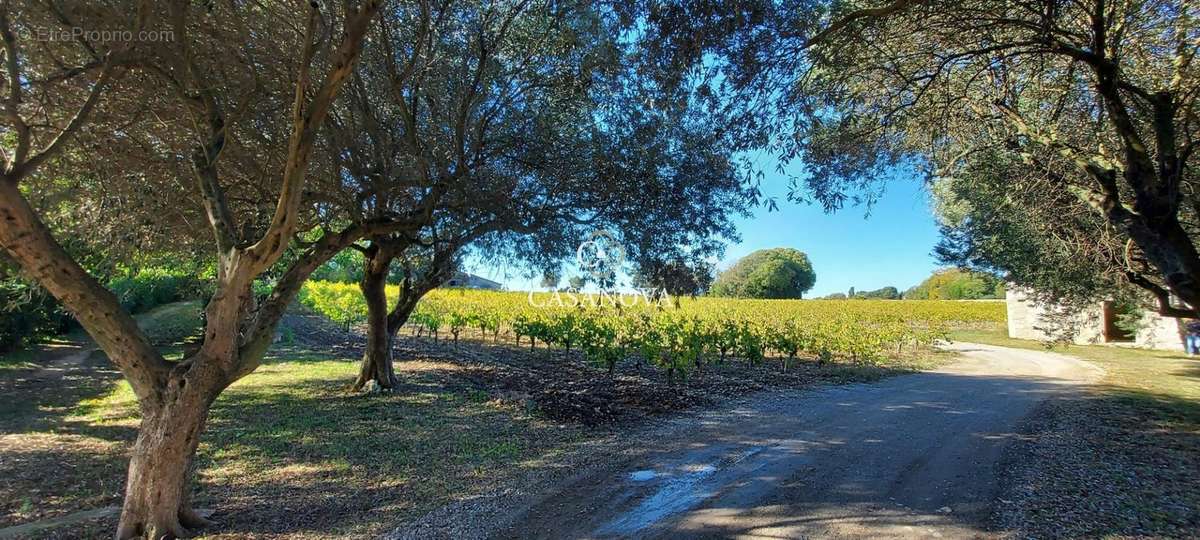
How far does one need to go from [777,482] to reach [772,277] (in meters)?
64.4

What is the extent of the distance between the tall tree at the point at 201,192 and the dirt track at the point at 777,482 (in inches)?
73.9

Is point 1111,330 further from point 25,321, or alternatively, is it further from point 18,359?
point 25,321

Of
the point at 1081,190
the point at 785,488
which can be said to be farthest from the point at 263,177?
the point at 1081,190

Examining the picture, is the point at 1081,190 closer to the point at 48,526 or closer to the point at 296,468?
the point at 296,468

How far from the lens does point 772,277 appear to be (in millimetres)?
66875

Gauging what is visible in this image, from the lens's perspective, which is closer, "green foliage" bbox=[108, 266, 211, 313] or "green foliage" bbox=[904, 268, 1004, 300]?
"green foliage" bbox=[108, 266, 211, 313]

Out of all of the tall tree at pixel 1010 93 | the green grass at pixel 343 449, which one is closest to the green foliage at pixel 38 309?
the green grass at pixel 343 449

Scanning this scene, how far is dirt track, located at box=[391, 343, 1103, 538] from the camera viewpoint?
4.44 m

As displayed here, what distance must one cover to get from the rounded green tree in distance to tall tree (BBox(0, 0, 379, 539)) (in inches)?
2382

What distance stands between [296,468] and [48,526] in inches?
80.3

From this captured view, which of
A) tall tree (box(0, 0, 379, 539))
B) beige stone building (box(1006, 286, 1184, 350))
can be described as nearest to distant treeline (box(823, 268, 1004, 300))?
beige stone building (box(1006, 286, 1184, 350))

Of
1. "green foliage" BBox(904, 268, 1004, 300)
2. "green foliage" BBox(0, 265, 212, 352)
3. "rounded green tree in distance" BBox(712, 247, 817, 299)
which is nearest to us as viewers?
"green foliage" BBox(0, 265, 212, 352)

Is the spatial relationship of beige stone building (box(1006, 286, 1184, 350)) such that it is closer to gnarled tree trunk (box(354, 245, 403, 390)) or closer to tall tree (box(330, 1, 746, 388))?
tall tree (box(330, 1, 746, 388))

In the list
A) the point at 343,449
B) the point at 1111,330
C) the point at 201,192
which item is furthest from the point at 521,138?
the point at 1111,330
